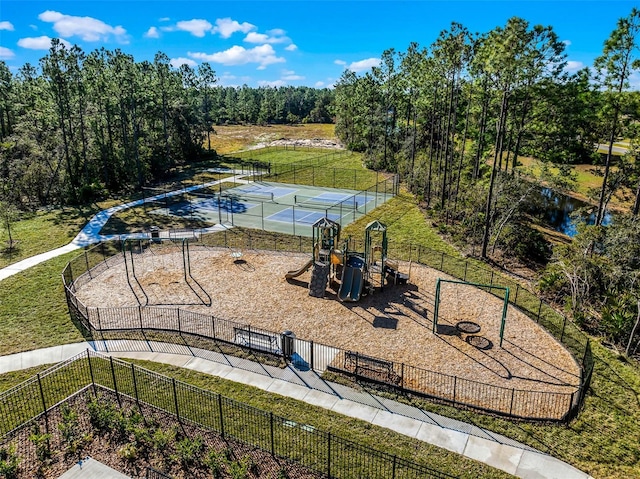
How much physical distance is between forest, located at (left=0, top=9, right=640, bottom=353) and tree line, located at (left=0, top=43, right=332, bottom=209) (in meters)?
0.14

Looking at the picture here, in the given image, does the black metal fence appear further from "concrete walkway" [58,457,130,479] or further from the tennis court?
the tennis court

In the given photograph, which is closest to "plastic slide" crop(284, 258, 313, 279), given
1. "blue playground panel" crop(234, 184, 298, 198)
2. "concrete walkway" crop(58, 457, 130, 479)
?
"concrete walkway" crop(58, 457, 130, 479)

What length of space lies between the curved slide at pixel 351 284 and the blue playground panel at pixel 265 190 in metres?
22.2

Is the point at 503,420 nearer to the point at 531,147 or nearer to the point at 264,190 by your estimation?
the point at 531,147

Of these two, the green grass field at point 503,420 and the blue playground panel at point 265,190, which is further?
the blue playground panel at point 265,190

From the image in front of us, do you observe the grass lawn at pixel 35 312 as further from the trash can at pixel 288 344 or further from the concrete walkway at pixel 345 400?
the trash can at pixel 288 344

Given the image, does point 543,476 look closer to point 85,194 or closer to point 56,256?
point 56,256

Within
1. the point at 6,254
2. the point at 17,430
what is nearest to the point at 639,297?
the point at 17,430

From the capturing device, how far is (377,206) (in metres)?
37.0

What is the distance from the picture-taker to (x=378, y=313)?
60.6 ft

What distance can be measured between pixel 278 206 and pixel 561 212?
84.8 ft

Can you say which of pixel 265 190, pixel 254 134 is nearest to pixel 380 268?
pixel 265 190

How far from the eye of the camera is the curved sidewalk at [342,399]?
11.0 metres

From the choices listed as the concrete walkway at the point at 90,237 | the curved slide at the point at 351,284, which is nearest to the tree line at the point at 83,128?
the concrete walkway at the point at 90,237
